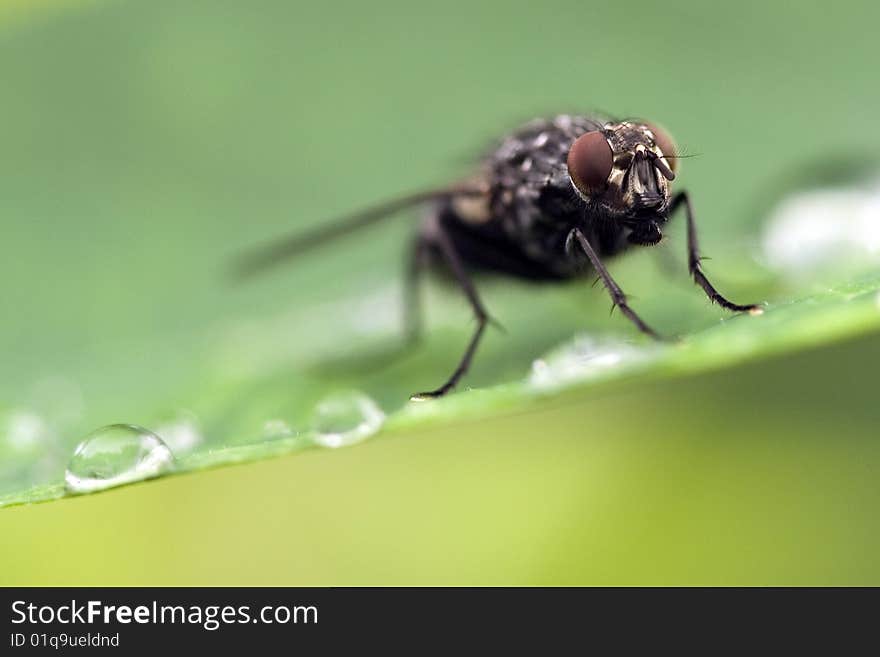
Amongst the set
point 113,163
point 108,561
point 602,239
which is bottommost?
point 108,561

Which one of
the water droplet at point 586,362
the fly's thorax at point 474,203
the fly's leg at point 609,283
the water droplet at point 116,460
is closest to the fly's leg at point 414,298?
the fly's thorax at point 474,203

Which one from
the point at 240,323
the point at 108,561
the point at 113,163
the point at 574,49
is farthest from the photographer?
the point at 574,49

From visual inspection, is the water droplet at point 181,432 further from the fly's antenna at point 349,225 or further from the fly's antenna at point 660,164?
the fly's antenna at point 660,164

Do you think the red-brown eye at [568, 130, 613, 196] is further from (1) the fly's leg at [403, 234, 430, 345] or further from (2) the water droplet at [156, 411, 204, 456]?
(2) the water droplet at [156, 411, 204, 456]

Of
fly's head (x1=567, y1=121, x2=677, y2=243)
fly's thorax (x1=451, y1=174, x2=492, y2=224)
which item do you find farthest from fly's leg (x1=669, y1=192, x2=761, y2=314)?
fly's thorax (x1=451, y1=174, x2=492, y2=224)

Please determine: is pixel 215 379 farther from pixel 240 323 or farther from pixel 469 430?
pixel 469 430

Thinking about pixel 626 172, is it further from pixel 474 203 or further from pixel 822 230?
pixel 822 230

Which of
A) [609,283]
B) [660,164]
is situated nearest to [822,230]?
[660,164]
